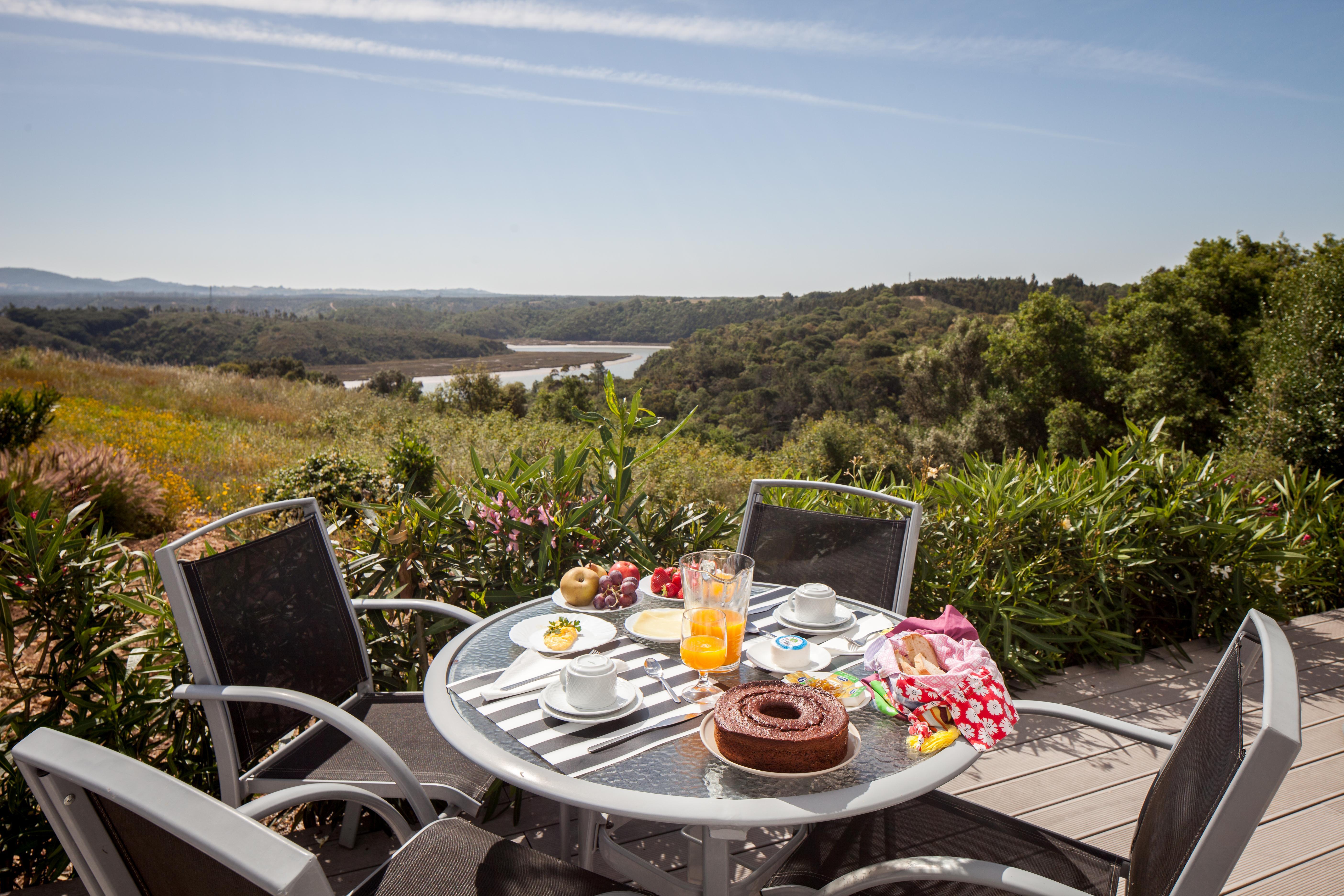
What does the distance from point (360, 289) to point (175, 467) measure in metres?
63.0

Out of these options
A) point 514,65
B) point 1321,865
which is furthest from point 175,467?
point 514,65

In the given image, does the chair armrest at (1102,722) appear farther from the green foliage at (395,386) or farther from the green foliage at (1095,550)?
the green foliage at (395,386)

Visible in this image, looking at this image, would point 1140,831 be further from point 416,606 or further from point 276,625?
point 276,625

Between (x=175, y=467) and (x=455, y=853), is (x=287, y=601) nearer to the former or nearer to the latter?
(x=455, y=853)

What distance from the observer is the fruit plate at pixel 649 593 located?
1520 millimetres

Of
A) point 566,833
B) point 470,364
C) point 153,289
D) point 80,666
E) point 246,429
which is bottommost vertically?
point 246,429

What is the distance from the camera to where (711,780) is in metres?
0.92

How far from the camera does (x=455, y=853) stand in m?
1.08

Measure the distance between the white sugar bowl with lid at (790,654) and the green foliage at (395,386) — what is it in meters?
16.0

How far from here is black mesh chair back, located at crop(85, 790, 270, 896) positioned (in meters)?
0.53

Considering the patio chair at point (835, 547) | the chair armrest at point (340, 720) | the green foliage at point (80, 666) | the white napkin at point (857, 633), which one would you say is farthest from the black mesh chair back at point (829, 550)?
the green foliage at point (80, 666)

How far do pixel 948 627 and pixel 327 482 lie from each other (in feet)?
15.9

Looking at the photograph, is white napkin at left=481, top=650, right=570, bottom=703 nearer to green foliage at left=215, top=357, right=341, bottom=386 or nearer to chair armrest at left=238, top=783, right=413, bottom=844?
chair armrest at left=238, top=783, right=413, bottom=844

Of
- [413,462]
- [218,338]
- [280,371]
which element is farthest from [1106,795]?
[218,338]
